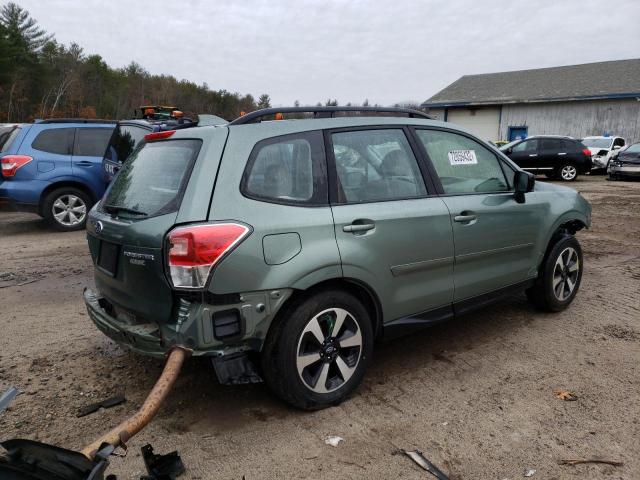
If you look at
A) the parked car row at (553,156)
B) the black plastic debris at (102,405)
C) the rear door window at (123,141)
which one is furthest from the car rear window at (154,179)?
the parked car row at (553,156)

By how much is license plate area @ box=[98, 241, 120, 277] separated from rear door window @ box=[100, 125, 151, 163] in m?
4.16

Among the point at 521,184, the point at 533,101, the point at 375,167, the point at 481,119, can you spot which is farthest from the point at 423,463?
the point at 481,119

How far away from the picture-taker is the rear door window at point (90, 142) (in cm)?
884

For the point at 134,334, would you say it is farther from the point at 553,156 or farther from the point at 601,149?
the point at 601,149

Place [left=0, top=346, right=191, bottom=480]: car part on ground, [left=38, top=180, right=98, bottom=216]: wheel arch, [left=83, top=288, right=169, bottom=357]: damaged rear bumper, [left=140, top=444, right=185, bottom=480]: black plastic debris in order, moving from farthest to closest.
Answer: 1. [left=38, top=180, right=98, bottom=216]: wheel arch
2. [left=83, top=288, right=169, bottom=357]: damaged rear bumper
3. [left=140, top=444, right=185, bottom=480]: black plastic debris
4. [left=0, top=346, right=191, bottom=480]: car part on ground

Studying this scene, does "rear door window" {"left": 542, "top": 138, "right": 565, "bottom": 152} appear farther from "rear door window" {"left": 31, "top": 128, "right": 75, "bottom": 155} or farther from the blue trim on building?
"rear door window" {"left": 31, "top": 128, "right": 75, "bottom": 155}

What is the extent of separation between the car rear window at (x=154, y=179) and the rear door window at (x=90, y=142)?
238 inches

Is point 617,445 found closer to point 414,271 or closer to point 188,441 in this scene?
point 414,271

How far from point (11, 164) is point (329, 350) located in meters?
7.33

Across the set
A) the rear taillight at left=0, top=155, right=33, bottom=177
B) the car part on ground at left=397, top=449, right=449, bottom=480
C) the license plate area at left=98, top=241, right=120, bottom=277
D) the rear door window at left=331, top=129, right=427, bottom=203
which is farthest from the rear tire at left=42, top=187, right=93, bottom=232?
the car part on ground at left=397, top=449, right=449, bottom=480

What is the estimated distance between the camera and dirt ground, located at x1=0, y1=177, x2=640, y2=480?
2.67 metres

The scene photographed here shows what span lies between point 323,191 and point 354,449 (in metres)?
1.44

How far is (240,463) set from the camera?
2652 millimetres

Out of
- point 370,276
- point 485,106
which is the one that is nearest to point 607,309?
point 370,276
